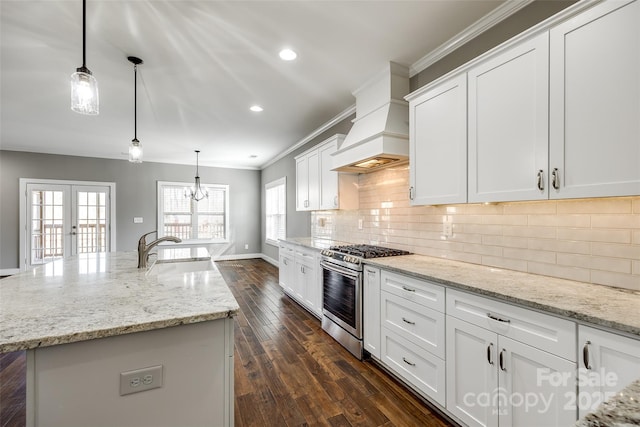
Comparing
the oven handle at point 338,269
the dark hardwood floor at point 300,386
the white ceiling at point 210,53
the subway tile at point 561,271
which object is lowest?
the dark hardwood floor at point 300,386

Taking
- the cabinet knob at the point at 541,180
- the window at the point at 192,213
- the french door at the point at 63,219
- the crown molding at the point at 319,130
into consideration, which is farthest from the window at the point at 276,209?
the cabinet knob at the point at 541,180

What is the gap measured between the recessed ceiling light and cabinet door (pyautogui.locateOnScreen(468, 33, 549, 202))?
146 centimetres

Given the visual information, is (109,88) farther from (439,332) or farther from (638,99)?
(638,99)

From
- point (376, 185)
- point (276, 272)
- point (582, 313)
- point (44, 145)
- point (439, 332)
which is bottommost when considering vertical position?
point (276, 272)

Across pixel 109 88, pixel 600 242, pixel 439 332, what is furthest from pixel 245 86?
pixel 600 242

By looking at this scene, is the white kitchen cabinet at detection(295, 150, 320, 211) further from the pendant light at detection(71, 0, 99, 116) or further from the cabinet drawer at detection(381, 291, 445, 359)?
the pendant light at detection(71, 0, 99, 116)

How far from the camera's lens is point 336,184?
3.61m

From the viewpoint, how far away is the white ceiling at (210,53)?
1.96 m

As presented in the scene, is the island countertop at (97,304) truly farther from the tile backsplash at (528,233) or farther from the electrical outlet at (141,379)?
the tile backsplash at (528,233)

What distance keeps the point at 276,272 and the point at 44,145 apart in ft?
17.2

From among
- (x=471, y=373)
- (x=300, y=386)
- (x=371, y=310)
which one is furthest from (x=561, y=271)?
(x=300, y=386)

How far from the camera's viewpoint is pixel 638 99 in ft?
4.04

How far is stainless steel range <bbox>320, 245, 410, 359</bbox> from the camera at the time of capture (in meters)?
2.54

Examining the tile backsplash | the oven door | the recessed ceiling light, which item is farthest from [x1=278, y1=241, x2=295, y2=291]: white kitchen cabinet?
the recessed ceiling light
